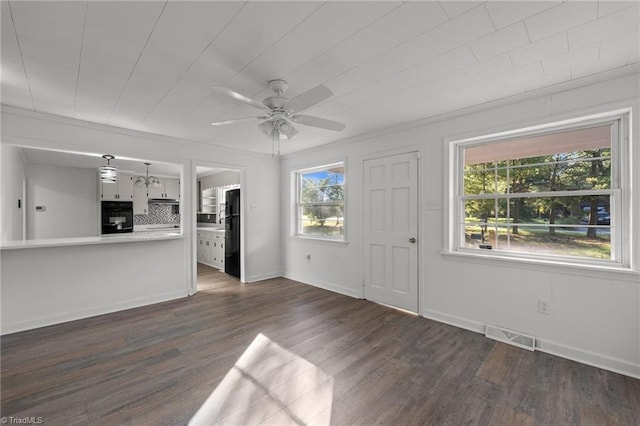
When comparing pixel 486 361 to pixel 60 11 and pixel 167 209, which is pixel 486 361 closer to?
pixel 60 11

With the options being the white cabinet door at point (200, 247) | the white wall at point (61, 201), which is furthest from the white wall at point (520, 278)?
the white wall at point (61, 201)

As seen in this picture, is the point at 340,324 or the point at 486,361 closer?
the point at 486,361

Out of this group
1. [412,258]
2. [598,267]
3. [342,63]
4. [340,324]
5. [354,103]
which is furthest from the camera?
[412,258]

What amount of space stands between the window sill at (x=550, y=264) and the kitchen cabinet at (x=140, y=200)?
724 centimetres

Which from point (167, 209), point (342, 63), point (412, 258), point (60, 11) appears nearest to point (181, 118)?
point (60, 11)

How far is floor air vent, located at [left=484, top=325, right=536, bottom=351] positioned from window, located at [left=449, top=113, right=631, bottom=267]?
0.78 meters

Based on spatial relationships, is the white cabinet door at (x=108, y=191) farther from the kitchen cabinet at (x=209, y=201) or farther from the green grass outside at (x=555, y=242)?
the green grass outside at (x=555, y=242)

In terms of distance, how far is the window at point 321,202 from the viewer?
4.72 m

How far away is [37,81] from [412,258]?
4246mm

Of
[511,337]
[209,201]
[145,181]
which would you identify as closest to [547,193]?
[511,337]

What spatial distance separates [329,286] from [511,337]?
2585mm

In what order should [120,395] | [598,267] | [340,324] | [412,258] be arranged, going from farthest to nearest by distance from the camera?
[412,258] → [340,324] → [598,267] → [120,395]

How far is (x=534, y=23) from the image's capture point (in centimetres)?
171

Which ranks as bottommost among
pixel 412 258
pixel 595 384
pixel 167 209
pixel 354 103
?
pixel 595 384
